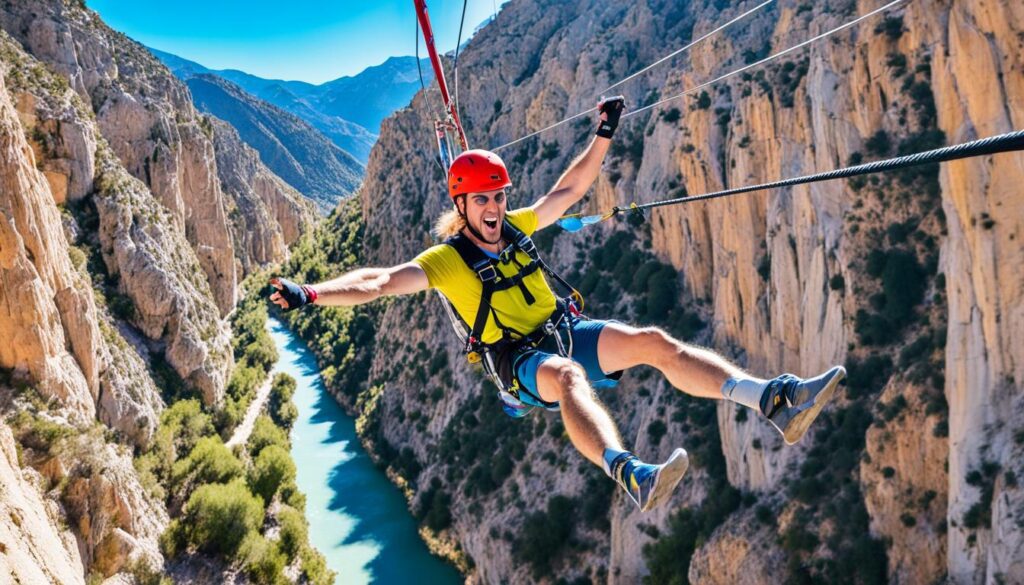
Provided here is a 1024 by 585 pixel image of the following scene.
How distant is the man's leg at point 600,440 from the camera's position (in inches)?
165

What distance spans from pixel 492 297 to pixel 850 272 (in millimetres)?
19059

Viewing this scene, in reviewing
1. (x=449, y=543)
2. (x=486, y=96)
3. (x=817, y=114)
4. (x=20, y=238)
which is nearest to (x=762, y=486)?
(x=817, y=114)

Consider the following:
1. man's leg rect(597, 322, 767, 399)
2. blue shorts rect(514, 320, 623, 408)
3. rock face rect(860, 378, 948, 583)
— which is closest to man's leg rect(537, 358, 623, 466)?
blue shorts rect(514, 320, 623, 408)

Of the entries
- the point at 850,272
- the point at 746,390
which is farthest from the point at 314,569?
the point at 746,390

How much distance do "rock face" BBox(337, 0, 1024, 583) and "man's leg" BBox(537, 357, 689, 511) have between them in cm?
1313

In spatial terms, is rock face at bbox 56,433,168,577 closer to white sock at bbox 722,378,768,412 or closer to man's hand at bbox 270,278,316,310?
man's hand at bbox 270,278,316,310

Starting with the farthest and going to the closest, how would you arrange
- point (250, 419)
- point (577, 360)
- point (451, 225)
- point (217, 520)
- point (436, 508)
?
point (250, 419) < point (436, 508) < point (217, 520) < point (451, 225) < point (577, 360)

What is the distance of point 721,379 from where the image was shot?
479 cm

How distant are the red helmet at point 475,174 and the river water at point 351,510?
1291 inches

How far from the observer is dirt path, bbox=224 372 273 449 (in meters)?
40.2

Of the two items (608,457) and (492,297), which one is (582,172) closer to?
(492,297)

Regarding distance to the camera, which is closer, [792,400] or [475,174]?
[792,400]

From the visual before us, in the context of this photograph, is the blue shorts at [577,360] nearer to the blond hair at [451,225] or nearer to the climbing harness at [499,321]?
the climbing harness at [499,321]

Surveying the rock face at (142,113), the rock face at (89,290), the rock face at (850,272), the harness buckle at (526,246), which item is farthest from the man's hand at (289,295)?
the rock face at (142,113)
